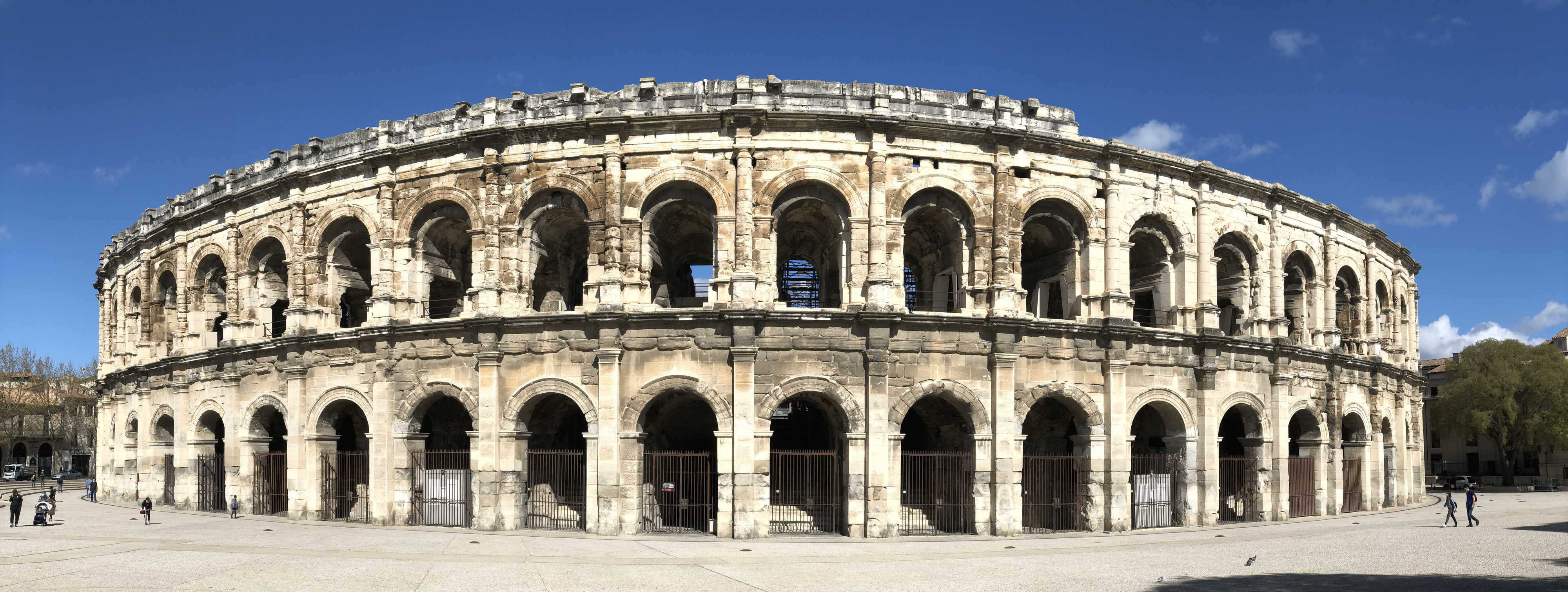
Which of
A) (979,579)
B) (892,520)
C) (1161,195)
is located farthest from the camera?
(1161,195)

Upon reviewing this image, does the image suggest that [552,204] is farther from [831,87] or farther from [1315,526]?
[1315,526]

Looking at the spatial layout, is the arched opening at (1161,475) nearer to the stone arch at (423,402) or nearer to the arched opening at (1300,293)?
the arched opening at (1300,293)

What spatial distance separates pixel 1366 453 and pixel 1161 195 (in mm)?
10497

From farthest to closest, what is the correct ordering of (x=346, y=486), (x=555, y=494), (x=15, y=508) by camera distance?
(x=346, y=486) < (x=15, y=508) < (x=555, y=494)

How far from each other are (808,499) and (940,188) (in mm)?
6862

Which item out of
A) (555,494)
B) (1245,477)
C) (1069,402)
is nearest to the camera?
(1069,402)

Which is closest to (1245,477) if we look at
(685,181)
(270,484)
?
(685,181)

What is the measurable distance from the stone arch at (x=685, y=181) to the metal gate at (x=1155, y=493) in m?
10.4

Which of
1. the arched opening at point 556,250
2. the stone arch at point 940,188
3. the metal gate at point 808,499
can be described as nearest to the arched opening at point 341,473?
the arched opening at point 556,250

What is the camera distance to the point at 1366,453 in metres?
26.8

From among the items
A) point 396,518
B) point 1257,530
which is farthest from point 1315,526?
point 396,518

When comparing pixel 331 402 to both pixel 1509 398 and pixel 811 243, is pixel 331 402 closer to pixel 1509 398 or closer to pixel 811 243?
pixel 811 243

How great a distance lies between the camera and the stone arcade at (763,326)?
772 inches

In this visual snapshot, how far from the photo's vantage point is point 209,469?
1014 inches
